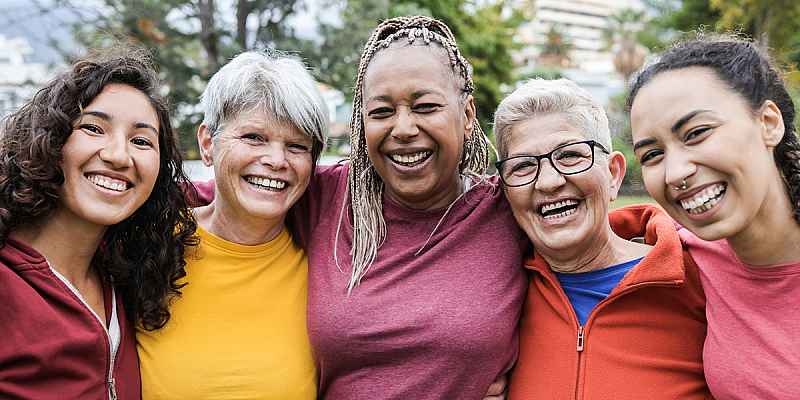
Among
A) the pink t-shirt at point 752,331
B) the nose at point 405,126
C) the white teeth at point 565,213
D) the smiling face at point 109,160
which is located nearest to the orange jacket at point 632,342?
the pink t-shirt at point 752,331

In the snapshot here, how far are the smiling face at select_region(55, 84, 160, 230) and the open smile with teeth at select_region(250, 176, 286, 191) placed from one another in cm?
42

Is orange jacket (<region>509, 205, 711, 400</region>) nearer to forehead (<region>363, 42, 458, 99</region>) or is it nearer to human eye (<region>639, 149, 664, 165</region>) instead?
human eye (<region>639, 149, 664, 165</region>)

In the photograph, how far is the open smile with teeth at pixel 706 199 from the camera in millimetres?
2137

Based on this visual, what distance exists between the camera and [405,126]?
2645 millimetres

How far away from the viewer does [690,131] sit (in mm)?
2139

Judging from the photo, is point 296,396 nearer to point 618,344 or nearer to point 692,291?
point 618,344

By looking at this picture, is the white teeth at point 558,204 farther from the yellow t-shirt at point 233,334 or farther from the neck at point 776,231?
the yellow t-shirt at point 233,334

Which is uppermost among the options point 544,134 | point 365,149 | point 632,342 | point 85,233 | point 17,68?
point 544,134

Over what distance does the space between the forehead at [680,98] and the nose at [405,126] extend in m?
0.85

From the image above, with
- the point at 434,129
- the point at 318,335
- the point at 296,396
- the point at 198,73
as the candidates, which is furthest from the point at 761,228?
the point at 198,73

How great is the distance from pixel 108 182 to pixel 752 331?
234 cm

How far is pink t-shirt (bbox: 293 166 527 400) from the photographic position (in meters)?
2.49

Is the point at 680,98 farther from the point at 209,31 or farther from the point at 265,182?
the point at 209,31

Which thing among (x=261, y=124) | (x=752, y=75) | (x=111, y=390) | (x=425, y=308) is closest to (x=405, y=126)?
(x=261, y=124)
